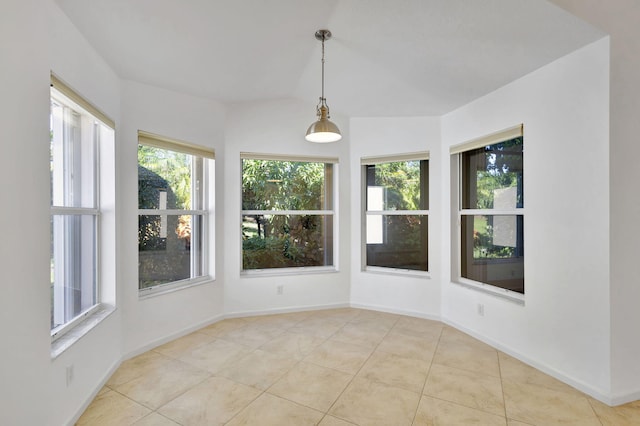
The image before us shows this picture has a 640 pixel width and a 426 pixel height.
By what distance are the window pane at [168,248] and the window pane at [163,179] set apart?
0.49 ft

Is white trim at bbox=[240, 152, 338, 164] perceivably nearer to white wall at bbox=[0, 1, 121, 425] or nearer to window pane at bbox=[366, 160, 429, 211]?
window pane at bbox=[366, 160, 429, 211]

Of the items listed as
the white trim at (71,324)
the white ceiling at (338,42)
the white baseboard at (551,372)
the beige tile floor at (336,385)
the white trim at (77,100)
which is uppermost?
the white ceiling at (338,42)

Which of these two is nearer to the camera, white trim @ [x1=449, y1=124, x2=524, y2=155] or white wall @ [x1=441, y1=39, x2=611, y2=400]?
white wall @ [x1=441, y1=39, x2=611, y2=400]

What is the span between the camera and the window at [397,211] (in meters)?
4.30

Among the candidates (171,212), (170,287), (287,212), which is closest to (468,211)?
(287,212)

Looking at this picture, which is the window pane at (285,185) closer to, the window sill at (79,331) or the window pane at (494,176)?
the window pane at (494,176)

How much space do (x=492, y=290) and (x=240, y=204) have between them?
3034 millimetres

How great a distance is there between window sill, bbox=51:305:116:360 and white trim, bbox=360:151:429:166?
A: 129 inches

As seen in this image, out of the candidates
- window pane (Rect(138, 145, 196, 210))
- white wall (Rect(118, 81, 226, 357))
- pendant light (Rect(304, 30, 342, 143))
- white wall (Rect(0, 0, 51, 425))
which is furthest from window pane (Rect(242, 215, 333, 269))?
white wall (Rect(0, 0, 51, 425))

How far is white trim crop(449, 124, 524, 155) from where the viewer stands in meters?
3.07

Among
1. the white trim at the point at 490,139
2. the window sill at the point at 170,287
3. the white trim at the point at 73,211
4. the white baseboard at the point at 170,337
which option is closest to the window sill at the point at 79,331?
the window sill at the point at 170,287

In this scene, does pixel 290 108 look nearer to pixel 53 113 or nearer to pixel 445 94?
pixel 445 94

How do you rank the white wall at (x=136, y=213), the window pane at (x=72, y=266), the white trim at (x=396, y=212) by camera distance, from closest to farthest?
the window pane at (x=72, y=266) < the white wall at (x=136, y=213) < the white trim at (x=396, y=212)

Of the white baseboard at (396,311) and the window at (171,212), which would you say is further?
the white baseboard at (396,311)
